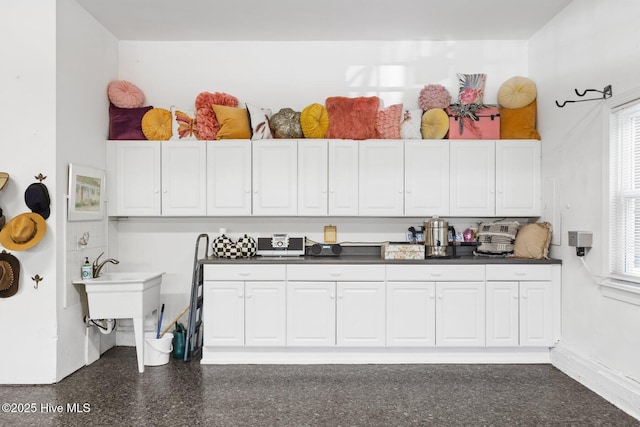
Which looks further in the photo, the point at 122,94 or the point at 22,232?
the point at 122,94

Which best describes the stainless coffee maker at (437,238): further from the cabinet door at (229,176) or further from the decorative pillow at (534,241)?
the cabinet door at (229,176)

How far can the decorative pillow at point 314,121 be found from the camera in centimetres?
430

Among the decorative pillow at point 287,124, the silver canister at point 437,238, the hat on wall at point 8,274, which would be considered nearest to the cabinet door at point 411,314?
the silver canister at point 437,238

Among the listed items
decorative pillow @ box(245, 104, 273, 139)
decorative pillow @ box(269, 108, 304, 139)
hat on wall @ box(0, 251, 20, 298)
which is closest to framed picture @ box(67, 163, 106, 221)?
hat on wall @ box(0, 251, 20, 298)

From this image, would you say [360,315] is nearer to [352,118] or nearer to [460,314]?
[460,314]

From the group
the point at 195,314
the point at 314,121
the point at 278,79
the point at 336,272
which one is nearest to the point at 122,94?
the point at 278,79

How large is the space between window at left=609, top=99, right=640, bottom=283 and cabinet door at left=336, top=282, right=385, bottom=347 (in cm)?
185

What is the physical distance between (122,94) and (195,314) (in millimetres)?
2278

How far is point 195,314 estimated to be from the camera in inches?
163

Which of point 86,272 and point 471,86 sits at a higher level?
point 471,86

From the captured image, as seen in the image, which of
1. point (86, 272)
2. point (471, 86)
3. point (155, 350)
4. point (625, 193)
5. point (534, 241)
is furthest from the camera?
point (471, 86)

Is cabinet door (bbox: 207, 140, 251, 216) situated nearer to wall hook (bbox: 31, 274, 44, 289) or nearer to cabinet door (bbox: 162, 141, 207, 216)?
cabinet door (bbox: 162, 141, 207, 216)

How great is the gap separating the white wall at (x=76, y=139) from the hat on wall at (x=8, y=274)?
30cm

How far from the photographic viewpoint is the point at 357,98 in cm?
441
